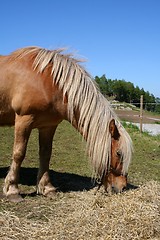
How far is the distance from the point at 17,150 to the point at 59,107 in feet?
2.47

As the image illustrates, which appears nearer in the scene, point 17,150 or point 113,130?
point 113,130

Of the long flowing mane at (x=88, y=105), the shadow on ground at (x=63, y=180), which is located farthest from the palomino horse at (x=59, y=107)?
the shadow on ground at (x=63, y=180)

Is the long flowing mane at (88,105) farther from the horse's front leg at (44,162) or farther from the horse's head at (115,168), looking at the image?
the horse's front leg at (44,162)

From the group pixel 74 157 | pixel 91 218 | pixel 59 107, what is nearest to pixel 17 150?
pixel 59 107

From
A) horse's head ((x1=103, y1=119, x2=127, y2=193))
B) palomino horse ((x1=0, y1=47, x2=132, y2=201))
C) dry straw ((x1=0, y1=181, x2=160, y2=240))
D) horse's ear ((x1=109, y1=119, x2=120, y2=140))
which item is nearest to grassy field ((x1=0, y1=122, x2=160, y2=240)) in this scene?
dry straw ((x1=0, y1=181, x2=160, y2=240))

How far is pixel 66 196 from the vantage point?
4.38 meters

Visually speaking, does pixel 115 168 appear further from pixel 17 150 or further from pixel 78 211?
pixel 17 150

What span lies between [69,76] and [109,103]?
2.03 feet

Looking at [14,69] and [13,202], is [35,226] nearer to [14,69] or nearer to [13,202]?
[13,202]

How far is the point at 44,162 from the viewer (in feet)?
15.1

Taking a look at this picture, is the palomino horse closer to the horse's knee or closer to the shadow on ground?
the horse's knee

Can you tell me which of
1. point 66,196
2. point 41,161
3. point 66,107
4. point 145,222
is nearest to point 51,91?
point 66,107

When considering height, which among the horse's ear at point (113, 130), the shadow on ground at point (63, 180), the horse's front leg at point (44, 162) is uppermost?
the horse's ear at point (113, 130)

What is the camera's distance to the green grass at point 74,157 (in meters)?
5.83
